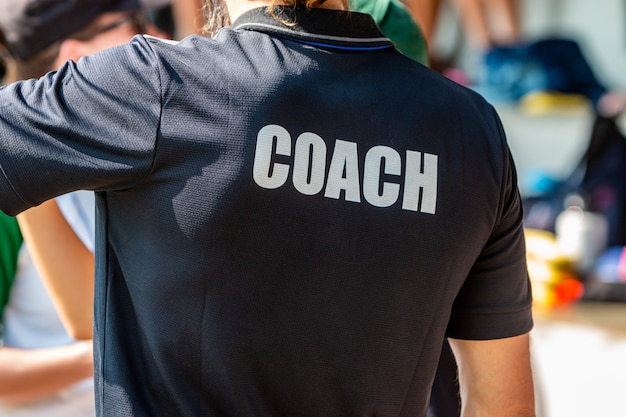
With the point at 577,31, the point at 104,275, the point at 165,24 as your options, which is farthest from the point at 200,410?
the point at 577,31

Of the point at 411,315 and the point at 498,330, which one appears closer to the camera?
the point at 411,315

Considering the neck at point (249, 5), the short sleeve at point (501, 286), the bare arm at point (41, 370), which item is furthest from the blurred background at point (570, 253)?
the neck at point (249, 5)

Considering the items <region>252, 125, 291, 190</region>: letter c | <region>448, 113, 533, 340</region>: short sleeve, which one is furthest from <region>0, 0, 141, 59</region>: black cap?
<region>448, 113, 533, 340</region>: short sleeve

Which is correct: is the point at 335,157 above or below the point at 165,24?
above

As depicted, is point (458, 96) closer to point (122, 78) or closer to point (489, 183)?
point (489, 183)

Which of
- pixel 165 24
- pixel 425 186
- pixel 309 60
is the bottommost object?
pixel 165 24

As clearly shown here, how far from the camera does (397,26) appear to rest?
1.48 metres

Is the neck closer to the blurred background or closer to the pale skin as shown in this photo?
the pale skin

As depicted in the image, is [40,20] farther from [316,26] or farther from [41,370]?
[316,26]

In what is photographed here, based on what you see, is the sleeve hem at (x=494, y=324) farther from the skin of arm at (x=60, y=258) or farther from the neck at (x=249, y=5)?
the skin of arm at (x=60, y=258)

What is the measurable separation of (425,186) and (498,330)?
26 cm

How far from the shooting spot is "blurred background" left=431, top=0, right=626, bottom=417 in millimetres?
2502

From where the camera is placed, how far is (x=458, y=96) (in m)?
0.99

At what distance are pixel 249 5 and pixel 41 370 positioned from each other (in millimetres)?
727
